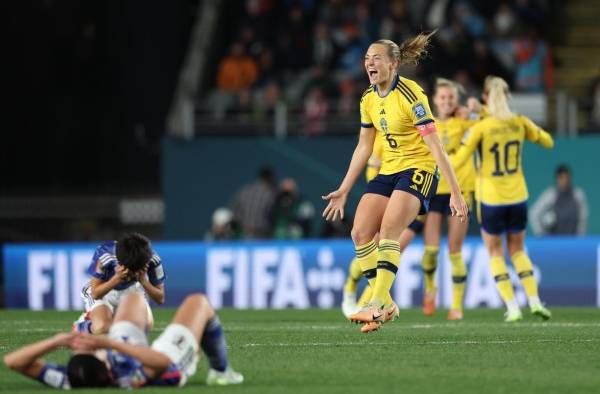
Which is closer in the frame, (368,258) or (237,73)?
(368,258)

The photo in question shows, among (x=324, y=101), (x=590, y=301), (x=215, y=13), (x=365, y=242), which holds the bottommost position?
(x=590, y=301)

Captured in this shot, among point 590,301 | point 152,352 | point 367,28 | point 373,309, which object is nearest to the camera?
point 152,352

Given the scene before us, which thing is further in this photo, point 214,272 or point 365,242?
point 214,272

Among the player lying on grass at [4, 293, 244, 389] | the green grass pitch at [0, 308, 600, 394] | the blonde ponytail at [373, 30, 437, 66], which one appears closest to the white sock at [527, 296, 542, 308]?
the green grass pitch at [0, 308, 600, 394]

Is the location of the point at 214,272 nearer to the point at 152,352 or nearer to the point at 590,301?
the point at 590,301

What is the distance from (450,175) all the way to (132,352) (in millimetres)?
3617

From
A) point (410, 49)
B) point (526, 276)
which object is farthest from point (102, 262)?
point (526, 276)

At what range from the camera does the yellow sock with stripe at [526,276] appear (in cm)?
1405

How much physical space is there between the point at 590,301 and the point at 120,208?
7.61 meters

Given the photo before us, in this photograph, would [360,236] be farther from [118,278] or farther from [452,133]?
[452,133]

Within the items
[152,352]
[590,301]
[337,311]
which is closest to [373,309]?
[152,352]

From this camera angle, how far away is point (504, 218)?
14.1 meters

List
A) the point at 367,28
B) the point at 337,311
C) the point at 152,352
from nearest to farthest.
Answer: the point at 152,352
the point at 337,311
the point at 367,28

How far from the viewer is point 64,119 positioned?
24406 millimetres
